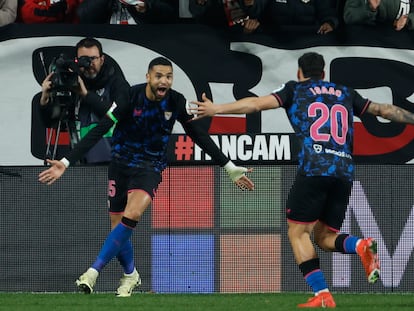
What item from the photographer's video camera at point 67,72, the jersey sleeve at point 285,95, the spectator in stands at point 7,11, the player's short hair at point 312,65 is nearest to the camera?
the jersey sleeve at point 285,95

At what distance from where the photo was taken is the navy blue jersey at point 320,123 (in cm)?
1122

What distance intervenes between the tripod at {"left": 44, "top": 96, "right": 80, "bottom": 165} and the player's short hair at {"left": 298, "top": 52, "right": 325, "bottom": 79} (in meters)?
3.26

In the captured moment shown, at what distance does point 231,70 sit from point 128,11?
131 centimetres

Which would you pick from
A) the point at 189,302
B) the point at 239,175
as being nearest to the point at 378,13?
the point at 239,175

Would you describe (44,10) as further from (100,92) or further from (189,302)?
(189,302)

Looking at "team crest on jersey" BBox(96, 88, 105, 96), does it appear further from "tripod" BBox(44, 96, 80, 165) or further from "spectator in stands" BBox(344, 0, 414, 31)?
"spectator in stands" BBox(344, 0, 414, 31)

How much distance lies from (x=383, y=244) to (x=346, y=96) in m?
3.17

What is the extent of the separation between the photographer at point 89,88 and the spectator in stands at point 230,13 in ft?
3.71

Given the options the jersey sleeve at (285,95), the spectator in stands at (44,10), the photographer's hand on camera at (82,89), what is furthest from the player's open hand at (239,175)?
the spectator in stands at (44,10)

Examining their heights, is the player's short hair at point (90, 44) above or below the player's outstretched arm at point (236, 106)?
above

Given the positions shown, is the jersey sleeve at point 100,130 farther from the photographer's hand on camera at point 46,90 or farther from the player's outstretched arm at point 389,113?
the player's outstretched arm at point 389,113

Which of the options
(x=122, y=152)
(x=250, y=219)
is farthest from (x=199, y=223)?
(x=122, y=152)

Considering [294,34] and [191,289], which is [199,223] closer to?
[191,289]

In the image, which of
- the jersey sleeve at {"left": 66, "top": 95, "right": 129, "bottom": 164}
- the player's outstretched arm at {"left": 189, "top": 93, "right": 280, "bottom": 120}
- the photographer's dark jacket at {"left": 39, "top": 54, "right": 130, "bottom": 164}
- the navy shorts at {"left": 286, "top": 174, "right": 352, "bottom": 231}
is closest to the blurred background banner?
the photographer's dark jacket at {"left": 39, "top": 54, "right": 130, "bottom": 164}
